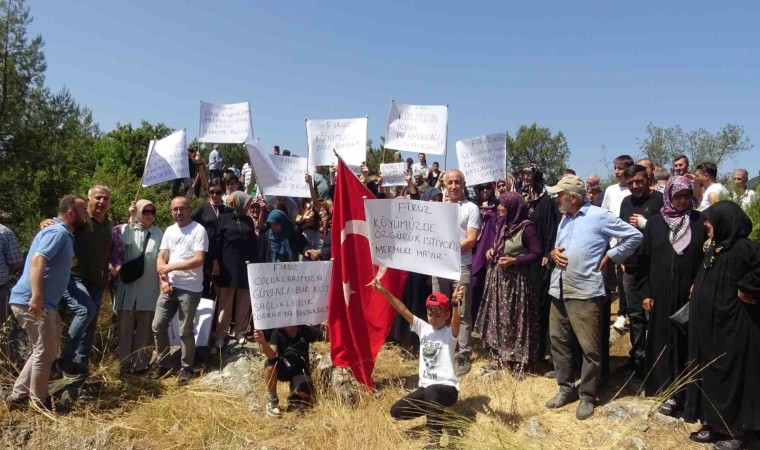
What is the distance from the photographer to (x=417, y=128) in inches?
369

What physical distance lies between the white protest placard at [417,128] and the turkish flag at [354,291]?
328 cm

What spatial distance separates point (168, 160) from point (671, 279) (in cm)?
665

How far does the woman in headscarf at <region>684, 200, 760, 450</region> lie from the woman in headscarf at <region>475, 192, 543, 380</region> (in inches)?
68.7

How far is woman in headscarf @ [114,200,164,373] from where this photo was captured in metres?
6.65

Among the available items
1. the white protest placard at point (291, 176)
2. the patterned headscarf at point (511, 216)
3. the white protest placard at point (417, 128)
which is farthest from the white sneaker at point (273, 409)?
the white protest placard at point (417, 128)

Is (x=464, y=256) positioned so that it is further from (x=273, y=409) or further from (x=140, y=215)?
(x=140, y=215)

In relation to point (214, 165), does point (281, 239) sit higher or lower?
lower

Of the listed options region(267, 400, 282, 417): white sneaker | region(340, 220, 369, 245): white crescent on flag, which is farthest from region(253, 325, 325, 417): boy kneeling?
region(340, 220, 369, 245): white crescent on flag

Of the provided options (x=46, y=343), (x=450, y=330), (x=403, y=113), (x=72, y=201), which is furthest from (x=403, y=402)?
(x=403, y=113)

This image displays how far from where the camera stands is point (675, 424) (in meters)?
5.05

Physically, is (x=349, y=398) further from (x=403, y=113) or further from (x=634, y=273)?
(x=403, y=113)

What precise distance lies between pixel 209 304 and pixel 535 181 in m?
4.49

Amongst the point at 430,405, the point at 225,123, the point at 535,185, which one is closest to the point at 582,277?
the point at 535,185

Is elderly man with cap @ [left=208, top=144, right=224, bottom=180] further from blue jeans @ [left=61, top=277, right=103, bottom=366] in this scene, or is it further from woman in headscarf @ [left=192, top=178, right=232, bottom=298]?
blue jeans @ [left=61, top=277, right=103, bottom=366]
